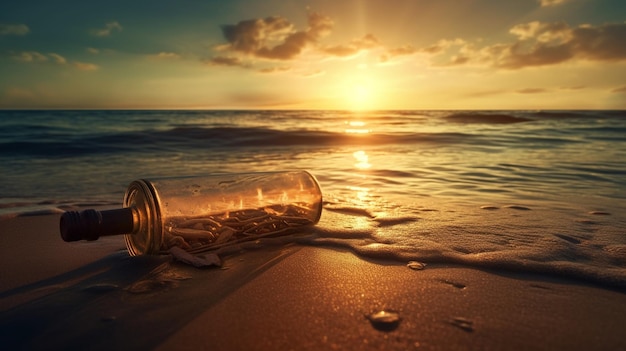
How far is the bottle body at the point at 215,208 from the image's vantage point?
1337mm

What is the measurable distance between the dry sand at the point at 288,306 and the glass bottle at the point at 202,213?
0.35 feet

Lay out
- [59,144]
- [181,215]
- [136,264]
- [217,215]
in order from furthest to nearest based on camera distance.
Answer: [59,144]
[217,215]
[181,215]
[136,264]

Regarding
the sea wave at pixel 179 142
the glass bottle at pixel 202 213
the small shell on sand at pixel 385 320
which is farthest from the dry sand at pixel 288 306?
the sea wave at pixel 179 142

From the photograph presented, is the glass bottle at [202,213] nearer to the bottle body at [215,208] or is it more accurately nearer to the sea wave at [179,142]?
the bottle body at [215,208]

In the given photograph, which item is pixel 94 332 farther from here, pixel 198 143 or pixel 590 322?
pixel 198 143

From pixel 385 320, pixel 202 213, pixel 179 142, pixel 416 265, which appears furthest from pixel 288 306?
pixel 179 142

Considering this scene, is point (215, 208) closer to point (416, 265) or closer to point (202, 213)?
point (202, 213)

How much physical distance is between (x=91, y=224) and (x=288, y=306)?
591mm

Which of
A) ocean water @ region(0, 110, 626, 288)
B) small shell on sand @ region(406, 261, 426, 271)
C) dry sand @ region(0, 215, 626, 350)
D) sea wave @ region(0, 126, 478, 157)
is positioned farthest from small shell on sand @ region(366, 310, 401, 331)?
sea wave @ region(0, 126, 478, 157)

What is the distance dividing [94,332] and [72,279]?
0.45 meters

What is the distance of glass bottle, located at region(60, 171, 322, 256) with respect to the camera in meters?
1.24

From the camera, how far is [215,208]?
5.50 ft

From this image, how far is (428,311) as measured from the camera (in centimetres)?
106

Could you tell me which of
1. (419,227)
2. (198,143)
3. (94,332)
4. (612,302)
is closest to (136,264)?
(94,332)
